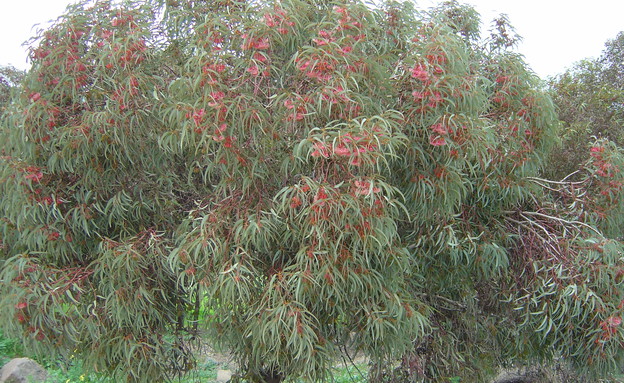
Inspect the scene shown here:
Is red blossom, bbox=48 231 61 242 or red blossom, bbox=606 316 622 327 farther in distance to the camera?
red blossom, bbox=606 316 622 327

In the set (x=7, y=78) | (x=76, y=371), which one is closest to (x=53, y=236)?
(x=76, y=371)

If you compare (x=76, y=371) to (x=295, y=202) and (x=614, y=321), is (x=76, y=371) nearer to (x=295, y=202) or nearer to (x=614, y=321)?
(x=295, y=202)

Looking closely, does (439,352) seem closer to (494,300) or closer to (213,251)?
(494,300)

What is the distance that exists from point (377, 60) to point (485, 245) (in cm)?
147

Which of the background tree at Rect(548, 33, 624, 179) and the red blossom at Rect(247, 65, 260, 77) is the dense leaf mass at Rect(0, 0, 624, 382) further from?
the background tree at Rect(548, 33, 624, 179)

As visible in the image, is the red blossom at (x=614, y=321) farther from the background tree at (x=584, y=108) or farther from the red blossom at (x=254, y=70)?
the background tree at (x=584, y=108)

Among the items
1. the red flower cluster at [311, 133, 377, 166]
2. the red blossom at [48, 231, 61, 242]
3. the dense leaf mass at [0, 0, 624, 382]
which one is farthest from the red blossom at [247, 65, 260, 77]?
the red blossom at [48, 231, 61, 242]

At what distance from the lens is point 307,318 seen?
2605mm

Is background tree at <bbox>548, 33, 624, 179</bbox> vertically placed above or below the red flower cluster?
below

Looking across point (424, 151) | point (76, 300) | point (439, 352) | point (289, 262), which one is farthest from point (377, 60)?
point (439, 352)

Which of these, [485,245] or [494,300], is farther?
[494,300]

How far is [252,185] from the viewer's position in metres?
2.85

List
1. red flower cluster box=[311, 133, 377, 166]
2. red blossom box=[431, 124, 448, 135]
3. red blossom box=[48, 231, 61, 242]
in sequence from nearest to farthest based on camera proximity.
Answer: red flower cluster box=[311, 133, 377, 166], red blossom box=[431, 124, 448, 135], red blossom box=[48, 231, 61, 242]

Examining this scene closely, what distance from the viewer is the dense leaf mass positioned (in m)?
2.62
